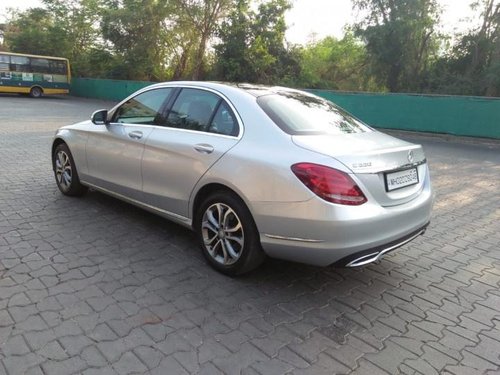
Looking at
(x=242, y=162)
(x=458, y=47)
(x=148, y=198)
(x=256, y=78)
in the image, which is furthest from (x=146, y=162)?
(x=256, y=78)

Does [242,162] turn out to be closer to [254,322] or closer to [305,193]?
[305,193]

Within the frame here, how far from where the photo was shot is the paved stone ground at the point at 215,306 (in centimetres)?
251

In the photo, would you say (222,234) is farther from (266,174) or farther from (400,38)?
(400,38)

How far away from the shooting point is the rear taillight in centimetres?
289

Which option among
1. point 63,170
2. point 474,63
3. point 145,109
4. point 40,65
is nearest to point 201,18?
point 40,65

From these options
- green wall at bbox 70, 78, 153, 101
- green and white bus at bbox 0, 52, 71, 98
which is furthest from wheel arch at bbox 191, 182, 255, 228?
green and white bus at bbox 0, 52, 71, 98

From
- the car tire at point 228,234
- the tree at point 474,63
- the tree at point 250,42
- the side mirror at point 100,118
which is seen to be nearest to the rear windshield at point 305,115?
the car tire at point 228,234

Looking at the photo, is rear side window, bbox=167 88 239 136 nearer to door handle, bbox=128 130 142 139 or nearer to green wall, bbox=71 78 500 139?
door handle, bbox=128 130 142 139

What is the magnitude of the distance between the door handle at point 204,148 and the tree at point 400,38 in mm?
22268

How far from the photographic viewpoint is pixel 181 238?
4324mm

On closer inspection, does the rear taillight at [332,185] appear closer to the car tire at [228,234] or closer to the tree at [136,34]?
the car tire at [228,234]

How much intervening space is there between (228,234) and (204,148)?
75cm

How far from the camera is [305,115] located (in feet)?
12.1

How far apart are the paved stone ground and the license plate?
2.82ft
